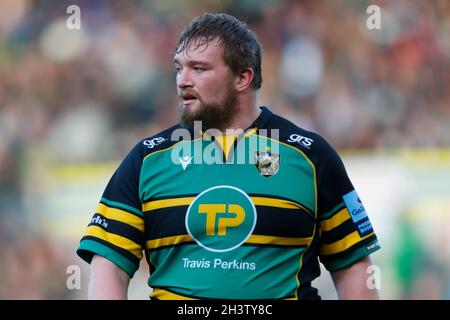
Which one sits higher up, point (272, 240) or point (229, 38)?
point (229, 38)

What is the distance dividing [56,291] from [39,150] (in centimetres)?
128

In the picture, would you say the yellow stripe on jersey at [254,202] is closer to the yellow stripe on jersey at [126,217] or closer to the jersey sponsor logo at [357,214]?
the yellow stripe on jersey at [126,217]

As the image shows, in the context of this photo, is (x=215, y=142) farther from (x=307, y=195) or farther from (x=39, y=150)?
(x=39, y=150)

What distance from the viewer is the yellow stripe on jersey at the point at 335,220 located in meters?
3.85

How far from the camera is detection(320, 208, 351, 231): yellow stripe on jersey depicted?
→ 151 inches

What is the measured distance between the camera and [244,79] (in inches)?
159

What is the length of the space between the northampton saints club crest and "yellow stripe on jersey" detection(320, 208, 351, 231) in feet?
1.06

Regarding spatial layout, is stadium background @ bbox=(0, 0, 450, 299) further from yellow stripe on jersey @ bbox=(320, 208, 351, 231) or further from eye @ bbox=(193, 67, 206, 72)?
eye @ bbox=(193, 67, 206, 72)

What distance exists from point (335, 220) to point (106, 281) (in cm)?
105

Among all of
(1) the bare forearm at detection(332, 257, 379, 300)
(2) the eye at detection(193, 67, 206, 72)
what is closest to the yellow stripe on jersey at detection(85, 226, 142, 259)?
(2) the eye at detection(193, 67, 206, 72)

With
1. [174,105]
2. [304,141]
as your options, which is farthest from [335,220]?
[174,105]

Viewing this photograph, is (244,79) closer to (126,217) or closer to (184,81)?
Answer: (184,81)

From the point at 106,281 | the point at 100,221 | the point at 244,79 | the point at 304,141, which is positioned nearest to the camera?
the point at 106,281
